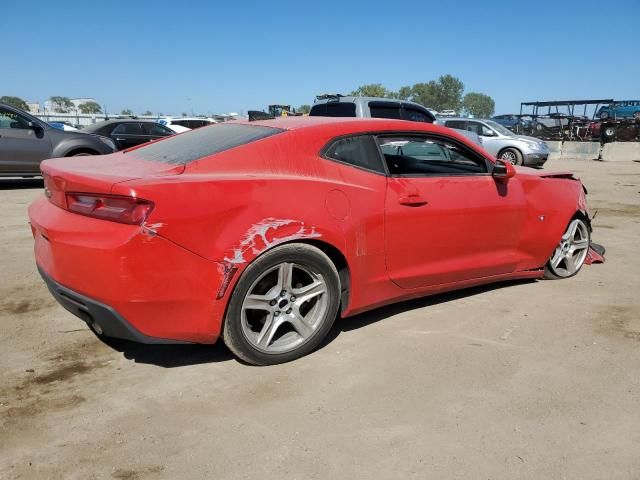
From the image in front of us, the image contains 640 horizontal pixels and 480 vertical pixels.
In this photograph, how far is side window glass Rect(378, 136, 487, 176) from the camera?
146 inches

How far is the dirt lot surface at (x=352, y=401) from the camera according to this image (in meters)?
2.27

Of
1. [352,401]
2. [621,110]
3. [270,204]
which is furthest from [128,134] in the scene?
[621,110]

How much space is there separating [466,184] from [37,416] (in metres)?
3.01

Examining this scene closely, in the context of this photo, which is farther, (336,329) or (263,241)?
(336,329)

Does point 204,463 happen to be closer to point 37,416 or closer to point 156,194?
point 37,416

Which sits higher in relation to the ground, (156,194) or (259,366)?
(156,194)

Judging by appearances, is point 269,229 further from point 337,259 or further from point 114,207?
point 114,207

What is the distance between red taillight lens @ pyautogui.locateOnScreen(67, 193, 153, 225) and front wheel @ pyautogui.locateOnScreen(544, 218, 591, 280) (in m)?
3.60

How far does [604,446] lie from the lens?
95.0 inches

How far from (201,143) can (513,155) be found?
48.1 feet

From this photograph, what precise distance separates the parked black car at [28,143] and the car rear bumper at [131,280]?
7982 mm

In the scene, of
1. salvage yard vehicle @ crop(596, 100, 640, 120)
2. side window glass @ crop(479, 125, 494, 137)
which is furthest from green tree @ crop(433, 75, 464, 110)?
side window glass @ crop(479, 125, 494, 137)

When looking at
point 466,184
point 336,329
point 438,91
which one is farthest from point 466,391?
point 438,91

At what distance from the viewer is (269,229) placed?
9.51 ft
